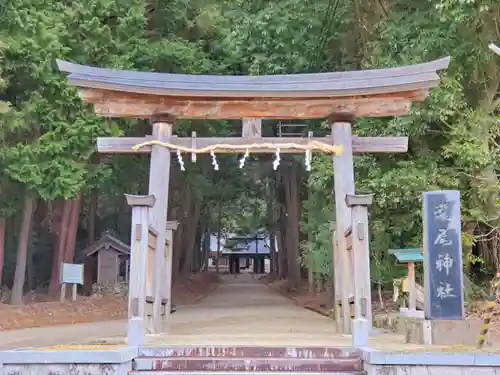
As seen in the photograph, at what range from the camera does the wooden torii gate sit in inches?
401

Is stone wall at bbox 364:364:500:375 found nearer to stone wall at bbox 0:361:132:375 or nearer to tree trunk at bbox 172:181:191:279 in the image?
stone wall at bbox 0:361:132:375

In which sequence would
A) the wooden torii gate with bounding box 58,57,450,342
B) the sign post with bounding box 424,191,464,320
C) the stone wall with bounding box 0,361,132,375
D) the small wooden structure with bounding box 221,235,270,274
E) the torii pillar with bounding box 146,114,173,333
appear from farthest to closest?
the small wooden structure with bounding box 221,235,270,274 → the wooden torii gate with bounding box 58,57,450,342 → the torii pillar with bounding box 146,114,173,333 → the sign post with bounding box 424,191,464,320 → the stone wall with bounding box 0,361,132,375

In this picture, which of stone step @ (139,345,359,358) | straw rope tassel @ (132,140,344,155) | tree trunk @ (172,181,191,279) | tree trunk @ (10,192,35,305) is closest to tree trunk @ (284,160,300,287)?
tree trunk @ (172,181,191,279)

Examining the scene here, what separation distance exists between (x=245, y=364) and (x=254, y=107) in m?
5.06

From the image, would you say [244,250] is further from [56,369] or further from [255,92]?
[56,369]

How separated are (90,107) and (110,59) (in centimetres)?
151

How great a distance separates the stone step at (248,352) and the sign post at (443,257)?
1.71 metres

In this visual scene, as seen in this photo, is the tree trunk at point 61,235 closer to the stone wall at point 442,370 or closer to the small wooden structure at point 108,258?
the small wooden structure at point 108,258

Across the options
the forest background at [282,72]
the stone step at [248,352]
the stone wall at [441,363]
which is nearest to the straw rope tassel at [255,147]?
the forest background at [282,72]

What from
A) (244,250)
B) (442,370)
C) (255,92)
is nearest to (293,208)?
(255,92)

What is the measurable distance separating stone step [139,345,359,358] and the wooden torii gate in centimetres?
237

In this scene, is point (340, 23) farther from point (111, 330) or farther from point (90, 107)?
point (111, 330)

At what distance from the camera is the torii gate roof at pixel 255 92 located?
10.2 m

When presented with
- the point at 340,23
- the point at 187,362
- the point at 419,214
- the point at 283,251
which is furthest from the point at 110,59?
the point at 283,251
